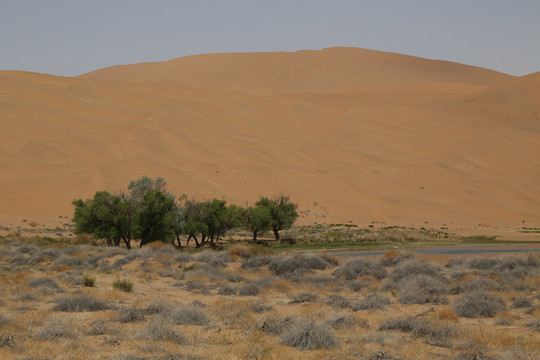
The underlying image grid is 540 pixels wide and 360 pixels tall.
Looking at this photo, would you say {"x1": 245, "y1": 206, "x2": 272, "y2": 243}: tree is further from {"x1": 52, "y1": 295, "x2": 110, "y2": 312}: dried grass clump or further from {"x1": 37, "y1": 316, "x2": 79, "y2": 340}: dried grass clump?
{"x1": 37, "y1": 316, "x2": 79, "y2": 340}: dried grass clump

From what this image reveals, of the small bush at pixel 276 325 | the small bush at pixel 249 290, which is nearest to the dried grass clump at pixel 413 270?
the small bush at pixel 249 290

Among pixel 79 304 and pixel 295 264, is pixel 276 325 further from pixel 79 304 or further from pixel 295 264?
pixel 295 264

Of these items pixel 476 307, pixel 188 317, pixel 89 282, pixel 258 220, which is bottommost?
pixel 476 307

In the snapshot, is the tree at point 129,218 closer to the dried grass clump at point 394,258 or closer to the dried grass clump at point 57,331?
the dried grass clump at point 394,258

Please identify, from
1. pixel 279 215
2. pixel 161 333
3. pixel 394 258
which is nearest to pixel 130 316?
pixel 161 333

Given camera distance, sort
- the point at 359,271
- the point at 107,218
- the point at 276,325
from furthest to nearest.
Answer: the point at 107,218 < the point at 359,271 < the point at 276,325

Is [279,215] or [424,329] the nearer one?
[424,329]

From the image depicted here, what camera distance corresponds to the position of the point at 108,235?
119 ft

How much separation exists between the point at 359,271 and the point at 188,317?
12436 millimetres

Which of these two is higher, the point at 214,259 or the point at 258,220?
the point at 258,220

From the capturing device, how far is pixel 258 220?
1800 inches

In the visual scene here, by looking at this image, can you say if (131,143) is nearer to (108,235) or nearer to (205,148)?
(205,148)

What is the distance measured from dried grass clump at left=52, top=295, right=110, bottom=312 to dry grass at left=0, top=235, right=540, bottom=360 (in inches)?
1.3

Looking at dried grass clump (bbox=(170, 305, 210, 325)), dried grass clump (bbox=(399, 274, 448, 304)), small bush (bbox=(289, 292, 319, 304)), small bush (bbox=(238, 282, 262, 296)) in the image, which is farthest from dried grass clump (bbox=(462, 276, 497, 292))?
dried grass clump (bbox=(170, 305, 210, 325))
